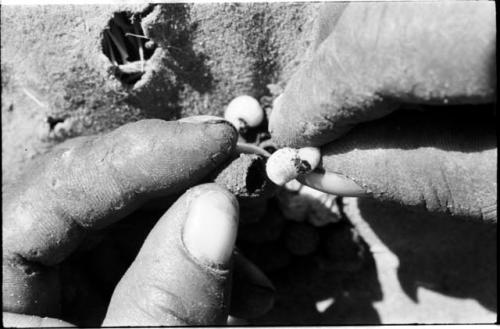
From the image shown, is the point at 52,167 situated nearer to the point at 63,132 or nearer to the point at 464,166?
the point at 63,132

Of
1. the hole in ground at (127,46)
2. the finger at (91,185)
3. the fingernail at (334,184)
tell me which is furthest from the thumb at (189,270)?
the hole in ground at (127,46)

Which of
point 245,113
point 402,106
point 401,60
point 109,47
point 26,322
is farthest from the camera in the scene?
point 245,113

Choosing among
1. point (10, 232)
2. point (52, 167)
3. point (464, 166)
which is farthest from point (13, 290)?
point (464, 166)

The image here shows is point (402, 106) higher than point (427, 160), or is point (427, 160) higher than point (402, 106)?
point (402, 106)

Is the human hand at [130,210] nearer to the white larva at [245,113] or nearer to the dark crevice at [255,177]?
the dark crevice at [255,177]

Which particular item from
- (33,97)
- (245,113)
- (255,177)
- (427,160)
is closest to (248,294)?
(255,177)

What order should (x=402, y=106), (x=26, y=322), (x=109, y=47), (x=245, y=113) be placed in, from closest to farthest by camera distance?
(x=402, y=106) < (x=26, y=322) < (x=109, y=47) < (x=245, y=113)

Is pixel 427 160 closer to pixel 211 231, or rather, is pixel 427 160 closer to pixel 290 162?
pixel 290 162
